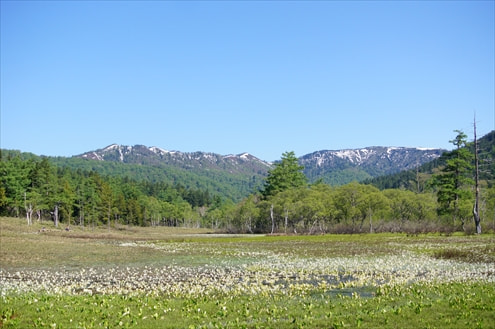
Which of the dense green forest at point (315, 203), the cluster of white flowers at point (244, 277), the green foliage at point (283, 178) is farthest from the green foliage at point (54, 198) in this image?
the cluster of white flowers at point (244, 277)

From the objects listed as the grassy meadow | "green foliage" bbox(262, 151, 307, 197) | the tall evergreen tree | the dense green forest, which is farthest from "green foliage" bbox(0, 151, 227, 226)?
the tall evergreen tree

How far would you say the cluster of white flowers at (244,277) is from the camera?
22.2 m

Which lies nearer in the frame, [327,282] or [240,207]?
[327,282]

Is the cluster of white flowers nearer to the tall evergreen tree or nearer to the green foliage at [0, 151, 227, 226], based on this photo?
the tall evergreen tree

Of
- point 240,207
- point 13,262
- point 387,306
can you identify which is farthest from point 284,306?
point 240,207

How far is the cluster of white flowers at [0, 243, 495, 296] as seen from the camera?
22.2 meters

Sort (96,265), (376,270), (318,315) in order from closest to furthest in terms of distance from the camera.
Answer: (318,315) → (376,270) → (96,265)

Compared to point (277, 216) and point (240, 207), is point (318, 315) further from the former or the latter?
point (240, 207)

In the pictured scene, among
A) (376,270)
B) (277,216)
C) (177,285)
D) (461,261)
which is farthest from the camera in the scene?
(277,216)

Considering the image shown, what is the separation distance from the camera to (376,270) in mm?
28969

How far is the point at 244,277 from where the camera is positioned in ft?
88.3

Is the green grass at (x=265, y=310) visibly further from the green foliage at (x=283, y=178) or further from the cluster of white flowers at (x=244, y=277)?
the green foliage at (x=283, y=178)

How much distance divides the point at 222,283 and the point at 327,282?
6412 millimetres

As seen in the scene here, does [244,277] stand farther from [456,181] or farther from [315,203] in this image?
[315,203]
